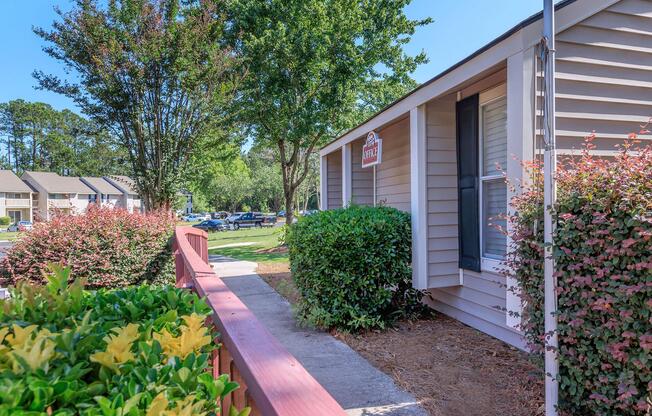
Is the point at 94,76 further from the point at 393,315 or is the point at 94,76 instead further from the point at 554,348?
the point at 554,348

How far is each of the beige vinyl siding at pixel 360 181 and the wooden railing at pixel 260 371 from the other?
6538mm

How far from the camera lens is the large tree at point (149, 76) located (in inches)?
339

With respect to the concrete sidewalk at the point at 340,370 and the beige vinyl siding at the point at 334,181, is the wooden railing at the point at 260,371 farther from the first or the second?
the beige vinyl siding at the point at 334,181

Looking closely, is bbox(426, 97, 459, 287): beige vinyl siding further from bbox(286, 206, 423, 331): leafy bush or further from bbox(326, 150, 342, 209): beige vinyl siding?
bbox(326, 150, 342, 209): beige vinyl siding

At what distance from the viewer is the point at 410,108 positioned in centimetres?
501

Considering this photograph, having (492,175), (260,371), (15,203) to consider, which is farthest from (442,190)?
(15,203)

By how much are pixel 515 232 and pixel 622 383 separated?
1090 millimetres

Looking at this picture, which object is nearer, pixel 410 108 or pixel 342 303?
pixel 342 303

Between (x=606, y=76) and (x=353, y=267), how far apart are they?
127 inches

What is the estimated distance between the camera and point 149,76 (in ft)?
29.4

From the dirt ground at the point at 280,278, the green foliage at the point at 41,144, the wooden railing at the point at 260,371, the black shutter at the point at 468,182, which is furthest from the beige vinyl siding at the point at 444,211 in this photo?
the green foliage at the point at 41,144

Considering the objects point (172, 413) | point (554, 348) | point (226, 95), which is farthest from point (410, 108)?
point (226, 95)

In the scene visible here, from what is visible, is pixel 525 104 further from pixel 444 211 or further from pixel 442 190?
pixel 444 211

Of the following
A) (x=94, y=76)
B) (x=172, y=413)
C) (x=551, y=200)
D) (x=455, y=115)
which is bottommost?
(x=172, y=413)
